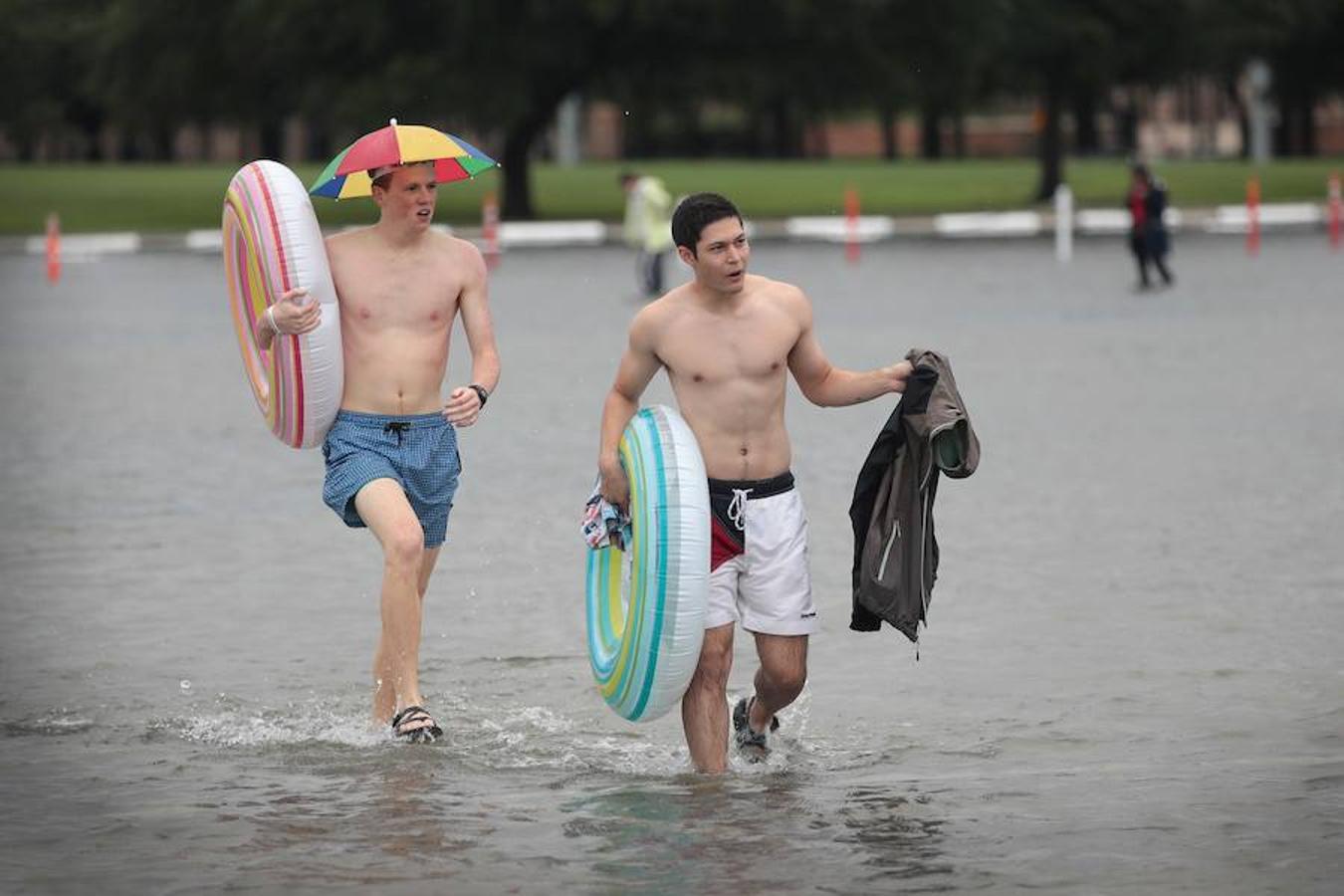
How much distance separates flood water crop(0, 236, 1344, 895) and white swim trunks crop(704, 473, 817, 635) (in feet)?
1.61

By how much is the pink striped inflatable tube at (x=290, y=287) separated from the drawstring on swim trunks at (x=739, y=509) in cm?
140

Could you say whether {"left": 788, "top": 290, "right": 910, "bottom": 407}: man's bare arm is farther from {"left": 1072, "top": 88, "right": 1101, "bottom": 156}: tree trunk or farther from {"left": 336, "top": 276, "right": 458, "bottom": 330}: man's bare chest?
{"left": 1072, "top": 88, "right": 1101, "bottom": 156}: tree trunk

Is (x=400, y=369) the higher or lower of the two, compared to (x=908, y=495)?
higher

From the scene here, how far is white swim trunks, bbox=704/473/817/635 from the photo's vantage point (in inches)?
329

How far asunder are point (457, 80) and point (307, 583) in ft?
132

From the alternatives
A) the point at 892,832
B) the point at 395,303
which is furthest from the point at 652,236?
the point at 892,832

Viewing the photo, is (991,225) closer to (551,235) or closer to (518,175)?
(551,235)

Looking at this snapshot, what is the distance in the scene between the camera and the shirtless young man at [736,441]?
27.4 feet

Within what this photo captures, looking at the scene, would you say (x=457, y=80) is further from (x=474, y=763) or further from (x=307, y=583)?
(x=474, y=763)

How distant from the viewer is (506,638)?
11.1 m

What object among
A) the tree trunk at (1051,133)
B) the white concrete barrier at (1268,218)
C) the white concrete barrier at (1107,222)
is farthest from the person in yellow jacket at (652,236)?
the tree trunk at (1051,133)

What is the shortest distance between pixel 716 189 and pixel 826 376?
202 ft

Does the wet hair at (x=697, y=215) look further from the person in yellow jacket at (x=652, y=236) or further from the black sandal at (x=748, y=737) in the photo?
the person in yellow jacket at (x=652, y=236)

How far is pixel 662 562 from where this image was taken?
8102 millimetres
